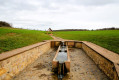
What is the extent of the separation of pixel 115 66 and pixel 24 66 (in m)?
5.32

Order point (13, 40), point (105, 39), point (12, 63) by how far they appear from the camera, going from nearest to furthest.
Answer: point (12, 63), point (13, 40), point (105, 39)

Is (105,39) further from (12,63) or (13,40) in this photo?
(12,63)

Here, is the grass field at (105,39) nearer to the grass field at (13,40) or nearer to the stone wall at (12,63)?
the stone wall at (12,63)

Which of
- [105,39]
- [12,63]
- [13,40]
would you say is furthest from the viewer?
[105,39]

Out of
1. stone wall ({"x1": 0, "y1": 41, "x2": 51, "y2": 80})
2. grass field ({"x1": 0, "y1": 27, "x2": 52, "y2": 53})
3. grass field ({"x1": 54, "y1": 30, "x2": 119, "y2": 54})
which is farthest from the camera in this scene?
grass field ({"x1": 54, "y1": 30, "x2": 119, "y2": 54})

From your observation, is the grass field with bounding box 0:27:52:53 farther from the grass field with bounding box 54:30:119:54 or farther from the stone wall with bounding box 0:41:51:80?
the grass field with bounding box 54:30:119:54

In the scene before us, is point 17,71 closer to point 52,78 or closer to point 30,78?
point 30,78

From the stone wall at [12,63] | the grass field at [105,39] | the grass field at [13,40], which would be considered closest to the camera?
the stone wall at [12,63]

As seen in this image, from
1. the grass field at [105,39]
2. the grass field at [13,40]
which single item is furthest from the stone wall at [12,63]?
the grass field at [105,39]

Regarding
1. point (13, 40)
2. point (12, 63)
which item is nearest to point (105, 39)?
point (13, 40)

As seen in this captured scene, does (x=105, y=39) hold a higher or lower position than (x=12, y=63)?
higher

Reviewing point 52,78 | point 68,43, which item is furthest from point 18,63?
point 68,43

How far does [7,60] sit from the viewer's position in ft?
14.3

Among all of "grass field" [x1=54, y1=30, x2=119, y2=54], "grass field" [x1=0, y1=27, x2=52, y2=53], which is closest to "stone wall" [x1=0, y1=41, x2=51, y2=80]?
"grass field" [x1=0, y1=27, x2=52, y2=53]
